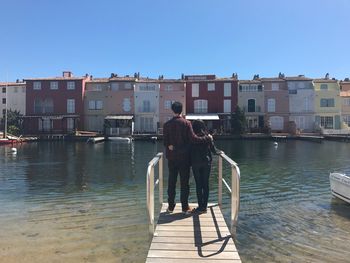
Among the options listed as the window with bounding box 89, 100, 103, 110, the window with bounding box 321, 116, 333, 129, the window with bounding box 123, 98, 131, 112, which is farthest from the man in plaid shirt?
the window with bounding box 321, 116, 333, 129

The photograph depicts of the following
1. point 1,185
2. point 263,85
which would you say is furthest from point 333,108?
point 1,185

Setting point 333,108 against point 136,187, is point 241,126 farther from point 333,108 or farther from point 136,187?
point 136,187

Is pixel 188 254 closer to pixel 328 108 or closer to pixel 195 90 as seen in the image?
pixel 195 90

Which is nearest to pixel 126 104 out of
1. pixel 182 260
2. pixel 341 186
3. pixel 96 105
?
pixel 96 105

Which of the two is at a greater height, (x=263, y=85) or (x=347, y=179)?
(x=263, y=85)

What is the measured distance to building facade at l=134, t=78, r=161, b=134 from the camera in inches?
2707

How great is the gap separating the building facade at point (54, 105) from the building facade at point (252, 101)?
28.8 m

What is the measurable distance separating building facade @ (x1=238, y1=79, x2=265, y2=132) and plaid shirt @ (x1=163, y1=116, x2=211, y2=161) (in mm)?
61490

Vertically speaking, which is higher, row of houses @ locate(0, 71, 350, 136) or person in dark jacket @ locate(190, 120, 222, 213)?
Result: row of houses @ locate(0, 71, 350, 136)

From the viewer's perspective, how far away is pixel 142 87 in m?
69.6

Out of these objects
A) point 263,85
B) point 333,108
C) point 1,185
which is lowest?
point 1,185

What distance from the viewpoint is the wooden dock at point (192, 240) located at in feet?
19.1

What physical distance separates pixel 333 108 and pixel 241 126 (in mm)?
18533

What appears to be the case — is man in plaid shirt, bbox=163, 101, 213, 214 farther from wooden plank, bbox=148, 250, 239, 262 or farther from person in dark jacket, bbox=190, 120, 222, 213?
wooden plank, bbox=148, 250, 239, 262
